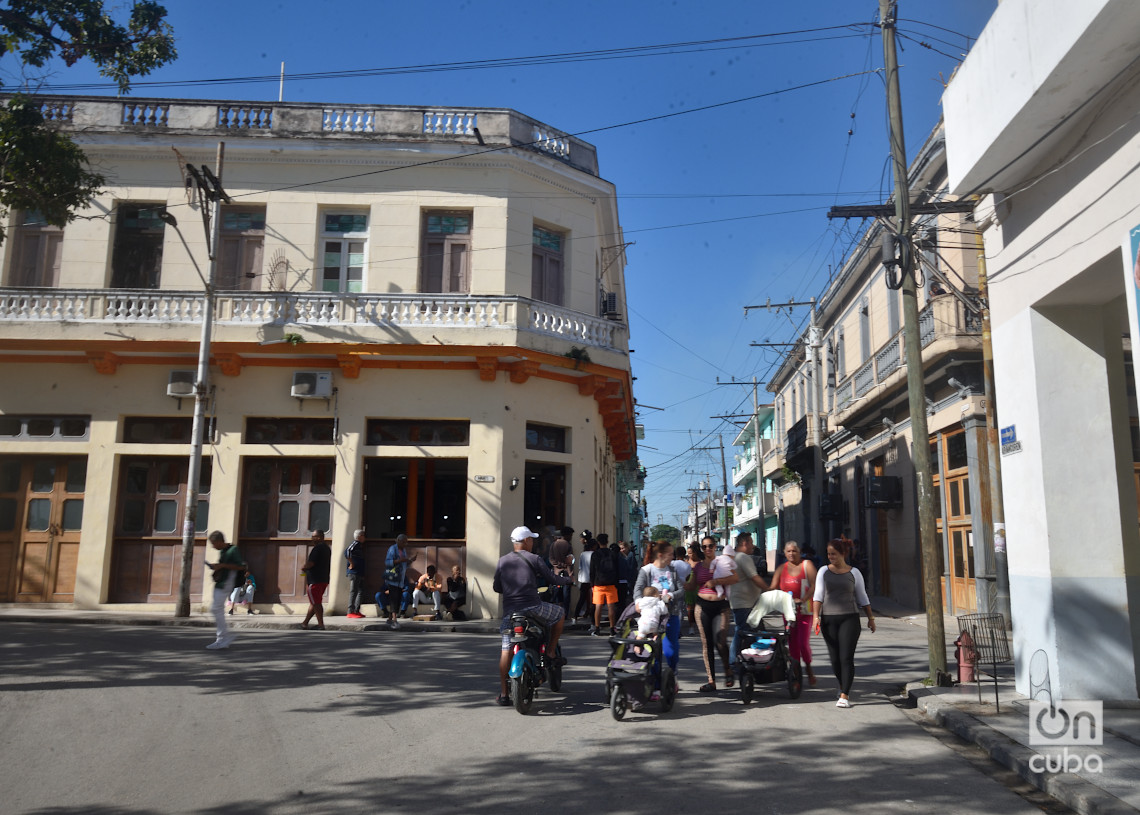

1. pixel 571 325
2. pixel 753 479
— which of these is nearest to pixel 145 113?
pixel 571 325

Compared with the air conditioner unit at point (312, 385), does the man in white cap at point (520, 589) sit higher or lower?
lower

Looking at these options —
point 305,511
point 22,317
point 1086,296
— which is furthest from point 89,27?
point 1086,296

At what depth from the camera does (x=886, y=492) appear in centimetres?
2305

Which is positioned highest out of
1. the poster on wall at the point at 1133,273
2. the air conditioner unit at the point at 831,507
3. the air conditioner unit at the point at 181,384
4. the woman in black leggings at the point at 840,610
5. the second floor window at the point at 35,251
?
the second floor window at the point at 35,251

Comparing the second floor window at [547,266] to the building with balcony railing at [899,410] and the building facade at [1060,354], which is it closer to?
the building with balcony railing at [899,410]

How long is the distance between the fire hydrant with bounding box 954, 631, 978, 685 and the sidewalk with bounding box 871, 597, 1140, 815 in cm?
14

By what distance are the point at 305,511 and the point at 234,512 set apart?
1.32 metres

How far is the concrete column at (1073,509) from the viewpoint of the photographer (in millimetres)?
8242

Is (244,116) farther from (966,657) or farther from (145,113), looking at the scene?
(966,657)

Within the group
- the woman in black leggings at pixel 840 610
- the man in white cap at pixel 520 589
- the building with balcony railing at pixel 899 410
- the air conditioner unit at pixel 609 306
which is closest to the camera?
the man in white cap at pixel 520 589

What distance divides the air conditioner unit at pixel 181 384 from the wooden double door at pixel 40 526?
2331mm

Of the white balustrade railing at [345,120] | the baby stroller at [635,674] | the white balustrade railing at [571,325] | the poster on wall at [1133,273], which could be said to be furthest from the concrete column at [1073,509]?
the white balustrade railing at [345,120]

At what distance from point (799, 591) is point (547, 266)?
1068 centimetres

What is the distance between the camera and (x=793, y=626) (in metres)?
9.54
